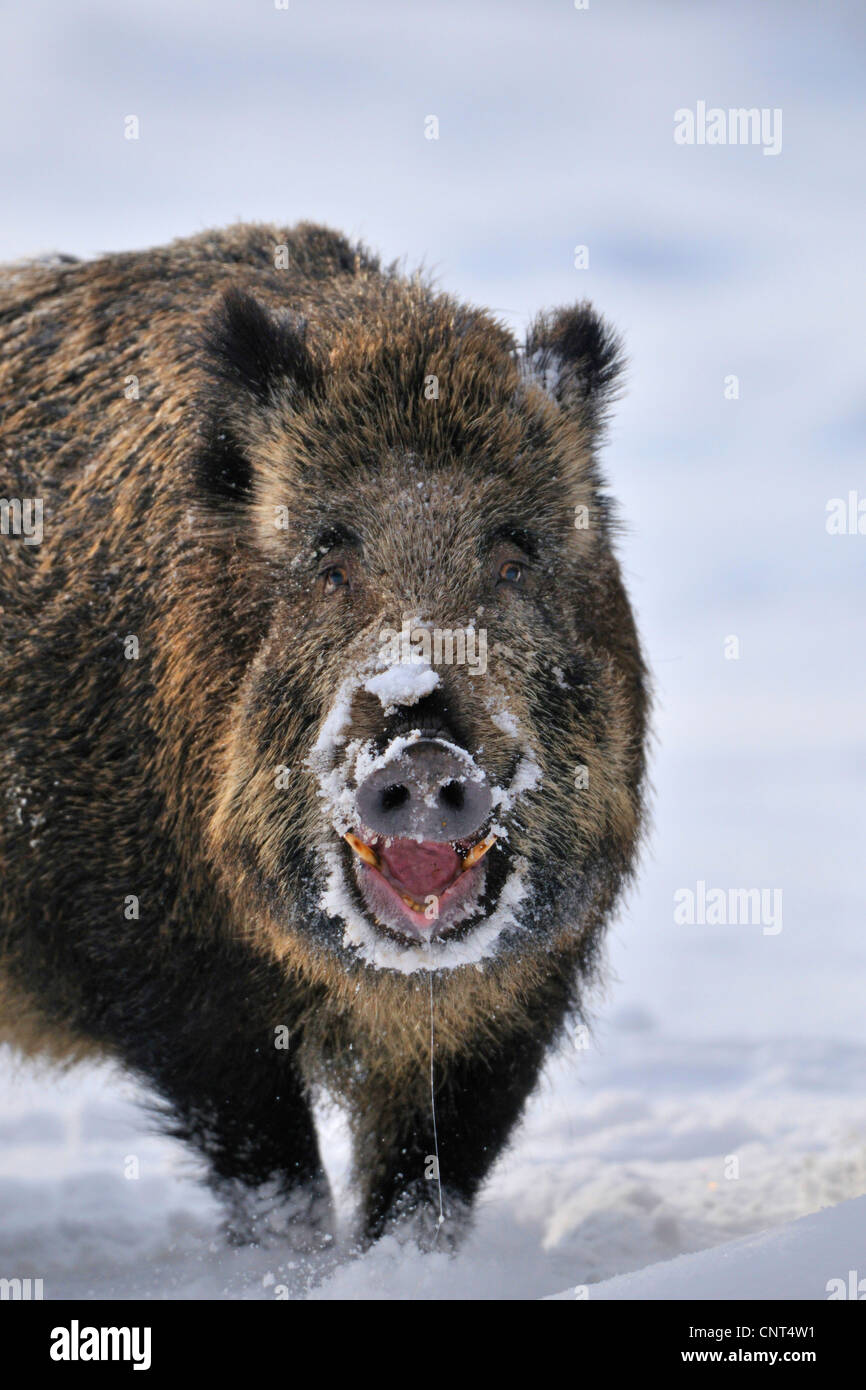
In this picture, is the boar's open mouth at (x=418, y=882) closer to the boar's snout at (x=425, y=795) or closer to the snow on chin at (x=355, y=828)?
the snow on chin at (x=355, y=828)

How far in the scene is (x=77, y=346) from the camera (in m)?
6.09

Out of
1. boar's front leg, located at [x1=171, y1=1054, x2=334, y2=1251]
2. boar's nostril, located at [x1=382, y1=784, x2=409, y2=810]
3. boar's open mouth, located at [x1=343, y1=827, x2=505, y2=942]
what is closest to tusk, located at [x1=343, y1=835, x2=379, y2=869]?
boar's open mouth, located at [x1=343, y1=827, x2=505, y2=942]

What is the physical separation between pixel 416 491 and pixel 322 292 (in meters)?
1.41

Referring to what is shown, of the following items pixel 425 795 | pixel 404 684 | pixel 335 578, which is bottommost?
pixel 425 795

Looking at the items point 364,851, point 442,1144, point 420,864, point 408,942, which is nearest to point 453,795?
point 420,864

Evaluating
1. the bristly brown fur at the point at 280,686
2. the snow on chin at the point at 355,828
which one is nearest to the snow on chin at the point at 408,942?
the snow on chin at the point at 355,828

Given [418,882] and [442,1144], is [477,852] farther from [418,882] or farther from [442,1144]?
[442,1144]

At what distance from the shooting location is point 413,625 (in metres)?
4.55

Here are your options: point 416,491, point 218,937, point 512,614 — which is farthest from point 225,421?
point 218,937

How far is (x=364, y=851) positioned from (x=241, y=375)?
1813 mm

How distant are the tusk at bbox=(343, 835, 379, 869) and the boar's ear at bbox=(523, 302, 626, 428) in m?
1.96

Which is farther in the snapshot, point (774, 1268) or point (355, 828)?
point (355, 828)

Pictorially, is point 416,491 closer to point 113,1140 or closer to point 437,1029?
point 437,1029

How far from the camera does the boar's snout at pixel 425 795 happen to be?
13.3 feet
